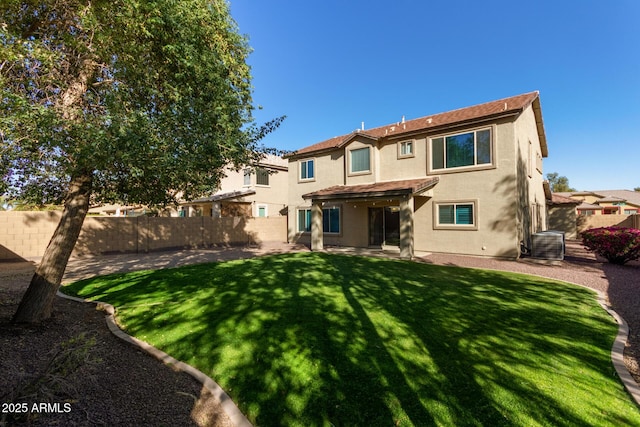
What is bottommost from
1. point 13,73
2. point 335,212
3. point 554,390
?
point 554,390

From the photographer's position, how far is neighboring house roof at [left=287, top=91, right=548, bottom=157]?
13656 mm

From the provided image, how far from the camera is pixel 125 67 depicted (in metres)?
5.82

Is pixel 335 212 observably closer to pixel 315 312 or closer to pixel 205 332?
pixel 315 312

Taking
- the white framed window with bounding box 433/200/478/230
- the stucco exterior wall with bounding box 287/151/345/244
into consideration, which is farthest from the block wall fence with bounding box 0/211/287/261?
the white framed window with bounding box 433/200/478/230

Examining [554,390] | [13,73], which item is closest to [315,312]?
[554,390]

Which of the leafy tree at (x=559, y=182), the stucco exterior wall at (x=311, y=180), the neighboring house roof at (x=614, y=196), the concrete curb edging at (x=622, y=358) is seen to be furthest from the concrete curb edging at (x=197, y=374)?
the leafy tree at (x=559, y=182)

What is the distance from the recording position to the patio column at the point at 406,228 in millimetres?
13695

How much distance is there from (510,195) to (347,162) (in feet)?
29.7

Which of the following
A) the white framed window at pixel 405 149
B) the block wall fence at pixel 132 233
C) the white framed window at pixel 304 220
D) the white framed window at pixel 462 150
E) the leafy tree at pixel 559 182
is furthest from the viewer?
the leafy tree at pixel 559 182

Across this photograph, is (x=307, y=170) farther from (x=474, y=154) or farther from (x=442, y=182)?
(x=474, y=154)

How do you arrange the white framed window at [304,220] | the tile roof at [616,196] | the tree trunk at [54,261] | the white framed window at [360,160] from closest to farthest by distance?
the tree trunk at [54,261]
the white framed window at [360,160]
the white framed window at [304,220]
the tile roof at [616,196]

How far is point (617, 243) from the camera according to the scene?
471 inches

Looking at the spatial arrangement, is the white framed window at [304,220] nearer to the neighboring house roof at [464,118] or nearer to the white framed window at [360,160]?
the neighboring house roof at [464,118]

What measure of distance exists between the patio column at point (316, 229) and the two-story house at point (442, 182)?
0.06 meters
